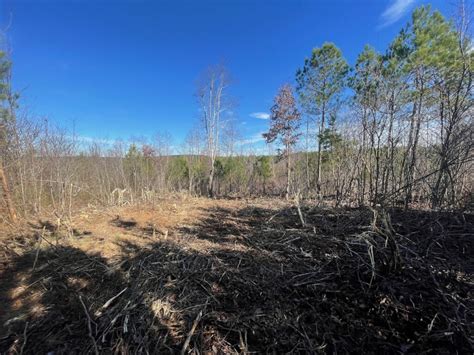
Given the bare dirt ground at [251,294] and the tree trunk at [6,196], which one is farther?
the tree trunk at [6,196]

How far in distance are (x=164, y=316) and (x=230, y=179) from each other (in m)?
17.3

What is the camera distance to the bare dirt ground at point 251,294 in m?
1.64

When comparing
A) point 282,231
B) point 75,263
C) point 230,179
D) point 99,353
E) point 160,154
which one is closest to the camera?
point 99,353

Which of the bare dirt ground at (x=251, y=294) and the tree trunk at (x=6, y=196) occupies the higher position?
the tree trunk at (x=6, y=196)

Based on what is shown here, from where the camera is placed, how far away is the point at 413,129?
21.1 feet

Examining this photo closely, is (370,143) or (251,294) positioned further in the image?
(370,143)

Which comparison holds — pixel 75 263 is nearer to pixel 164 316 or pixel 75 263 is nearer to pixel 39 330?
pixel 39 330

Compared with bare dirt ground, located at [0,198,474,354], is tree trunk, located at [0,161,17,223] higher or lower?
higher

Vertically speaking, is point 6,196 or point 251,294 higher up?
point 6,196

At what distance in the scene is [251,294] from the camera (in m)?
2.11

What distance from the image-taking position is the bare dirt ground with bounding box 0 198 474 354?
164cm

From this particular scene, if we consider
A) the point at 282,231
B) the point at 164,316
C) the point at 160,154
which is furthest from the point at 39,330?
the point at 160,154

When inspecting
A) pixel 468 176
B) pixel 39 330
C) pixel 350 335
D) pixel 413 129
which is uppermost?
pixel 413 129

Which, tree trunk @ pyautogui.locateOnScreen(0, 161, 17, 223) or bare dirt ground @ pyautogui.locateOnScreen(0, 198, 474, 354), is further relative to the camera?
tree trunk @ pyautogui.locateOnScreen(0, 161, 17, 223)
